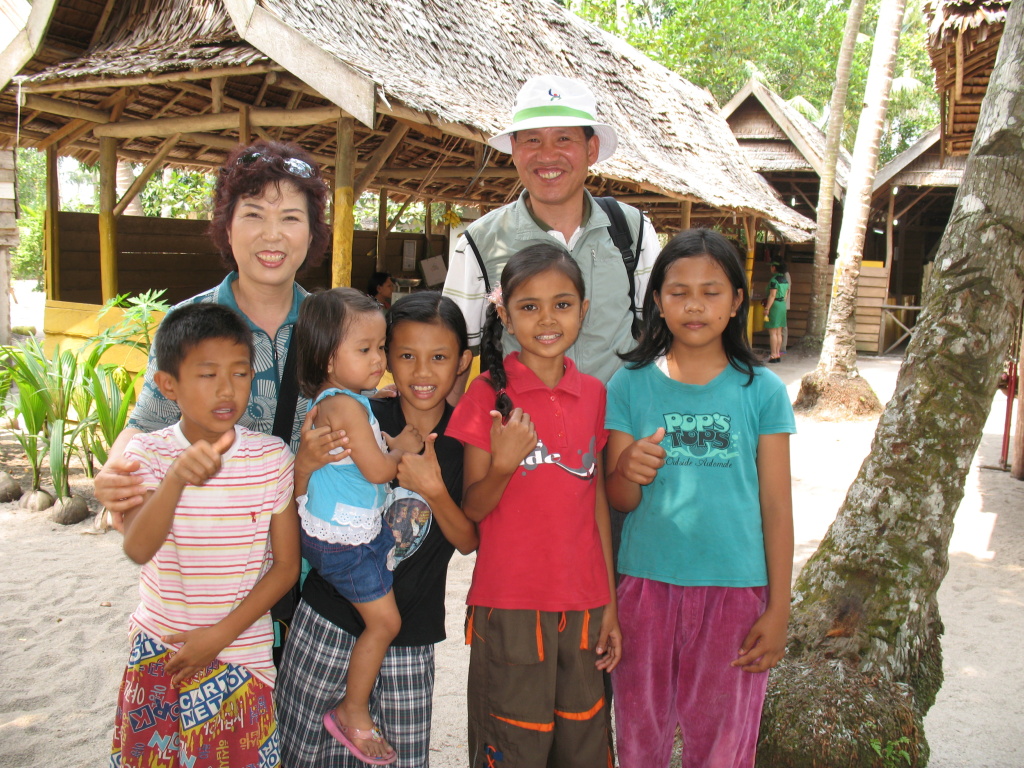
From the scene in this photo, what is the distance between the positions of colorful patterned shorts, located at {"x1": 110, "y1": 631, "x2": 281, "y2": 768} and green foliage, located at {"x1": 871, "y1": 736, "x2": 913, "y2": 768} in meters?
1.73

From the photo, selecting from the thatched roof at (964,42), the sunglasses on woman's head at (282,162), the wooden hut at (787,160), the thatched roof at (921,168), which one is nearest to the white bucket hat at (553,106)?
the sunglasses on woman's head at (282,162)

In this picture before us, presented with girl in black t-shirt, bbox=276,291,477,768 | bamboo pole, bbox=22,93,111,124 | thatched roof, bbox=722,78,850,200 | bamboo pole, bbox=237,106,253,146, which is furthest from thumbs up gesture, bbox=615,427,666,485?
thatched roof, bbox=722,78,850,200

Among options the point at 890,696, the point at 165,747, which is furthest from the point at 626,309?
the point at 165,747

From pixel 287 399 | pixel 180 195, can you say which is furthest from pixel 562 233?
pixel 180 195

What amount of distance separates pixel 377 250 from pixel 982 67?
8.23 meters

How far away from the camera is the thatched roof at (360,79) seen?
4777mm

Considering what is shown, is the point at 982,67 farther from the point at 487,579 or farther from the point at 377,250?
the point at 377,250

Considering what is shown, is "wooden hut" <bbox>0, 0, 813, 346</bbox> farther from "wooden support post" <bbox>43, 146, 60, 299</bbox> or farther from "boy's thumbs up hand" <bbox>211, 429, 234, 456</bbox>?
"boy's thumbs up hand" <bbox>211, 429, 234, 456</bbox>

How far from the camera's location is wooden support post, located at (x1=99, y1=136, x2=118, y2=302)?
673 centimetres

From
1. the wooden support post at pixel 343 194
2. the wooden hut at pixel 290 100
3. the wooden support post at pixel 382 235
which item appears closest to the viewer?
the wooden hut at pixel 290 100

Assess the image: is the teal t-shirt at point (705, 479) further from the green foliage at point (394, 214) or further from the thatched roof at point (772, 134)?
the green foliage at point (394, 214)

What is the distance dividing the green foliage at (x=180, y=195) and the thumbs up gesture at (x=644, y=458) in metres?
14.3

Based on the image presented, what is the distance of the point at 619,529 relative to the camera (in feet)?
7.17

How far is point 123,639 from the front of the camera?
11.6 feet
